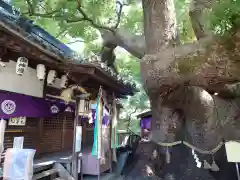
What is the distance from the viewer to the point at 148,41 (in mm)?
7422

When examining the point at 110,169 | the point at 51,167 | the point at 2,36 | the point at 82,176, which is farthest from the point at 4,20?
the point at 110,169

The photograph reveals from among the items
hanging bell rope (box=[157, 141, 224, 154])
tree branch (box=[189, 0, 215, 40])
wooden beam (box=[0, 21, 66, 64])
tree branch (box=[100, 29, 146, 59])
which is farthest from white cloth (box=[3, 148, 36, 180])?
tree branch (box=[100, 29, 146, 59])

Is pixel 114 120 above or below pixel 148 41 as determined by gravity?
below

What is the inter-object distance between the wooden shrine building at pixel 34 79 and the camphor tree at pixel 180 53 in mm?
1889

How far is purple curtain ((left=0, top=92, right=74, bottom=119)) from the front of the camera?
207 inches

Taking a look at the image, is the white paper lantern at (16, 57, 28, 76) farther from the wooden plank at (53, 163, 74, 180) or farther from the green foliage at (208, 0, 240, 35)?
the green foliage at (208, 0, 240, 35)

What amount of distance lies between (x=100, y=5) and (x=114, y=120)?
5.38 metres

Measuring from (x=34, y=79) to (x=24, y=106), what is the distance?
0.93 meters

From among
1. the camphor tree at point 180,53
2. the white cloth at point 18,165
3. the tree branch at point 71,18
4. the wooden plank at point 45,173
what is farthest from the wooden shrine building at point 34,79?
the tree branch at point 71,18

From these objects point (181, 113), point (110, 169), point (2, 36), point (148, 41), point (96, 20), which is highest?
point (96, 20)

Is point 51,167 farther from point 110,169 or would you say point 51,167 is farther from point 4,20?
point 4,20

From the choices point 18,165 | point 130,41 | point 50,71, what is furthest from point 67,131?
point 130,41

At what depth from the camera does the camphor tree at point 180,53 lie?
516 centimetres

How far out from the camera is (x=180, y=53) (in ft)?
17.8
